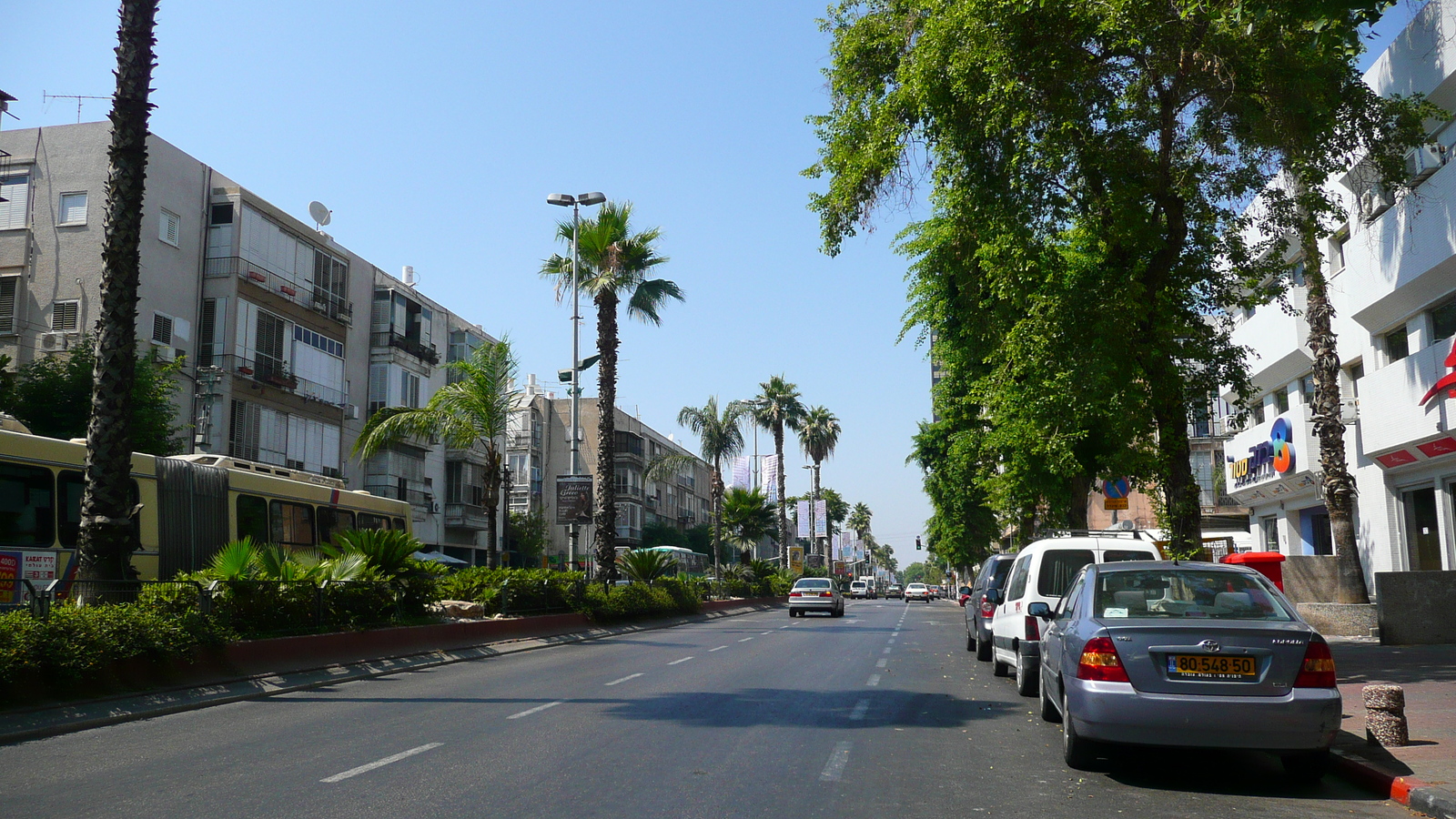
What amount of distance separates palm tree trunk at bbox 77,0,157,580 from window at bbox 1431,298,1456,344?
21727 mm

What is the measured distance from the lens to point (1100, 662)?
24.6 ft

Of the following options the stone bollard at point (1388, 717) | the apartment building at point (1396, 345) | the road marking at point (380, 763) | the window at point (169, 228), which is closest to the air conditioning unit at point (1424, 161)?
the apartment building at point (1396, 345)

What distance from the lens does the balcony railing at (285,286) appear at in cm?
3612

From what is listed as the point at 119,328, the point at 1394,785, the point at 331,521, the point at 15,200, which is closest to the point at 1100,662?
the point at 1394,785

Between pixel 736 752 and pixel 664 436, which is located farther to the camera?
pixel 664 436

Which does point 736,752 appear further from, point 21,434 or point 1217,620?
point 21,434

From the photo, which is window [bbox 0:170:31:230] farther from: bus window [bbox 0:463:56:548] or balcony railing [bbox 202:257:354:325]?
bus window [bbox 0:463:56:548]

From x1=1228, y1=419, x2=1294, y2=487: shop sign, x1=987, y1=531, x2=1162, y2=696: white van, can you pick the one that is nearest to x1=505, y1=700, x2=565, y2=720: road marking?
x1=987, y1=531, x2=1162, y2=696: white van

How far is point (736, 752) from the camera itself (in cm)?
879

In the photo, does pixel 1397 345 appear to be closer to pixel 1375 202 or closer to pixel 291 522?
pixel 1375 202

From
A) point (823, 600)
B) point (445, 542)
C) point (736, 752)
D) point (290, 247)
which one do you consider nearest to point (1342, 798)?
point (736, 752)

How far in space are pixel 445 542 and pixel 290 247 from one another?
17827 mm

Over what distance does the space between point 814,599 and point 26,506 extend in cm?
2914

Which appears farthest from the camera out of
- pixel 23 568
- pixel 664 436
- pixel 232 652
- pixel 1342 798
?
pixel 664 436
